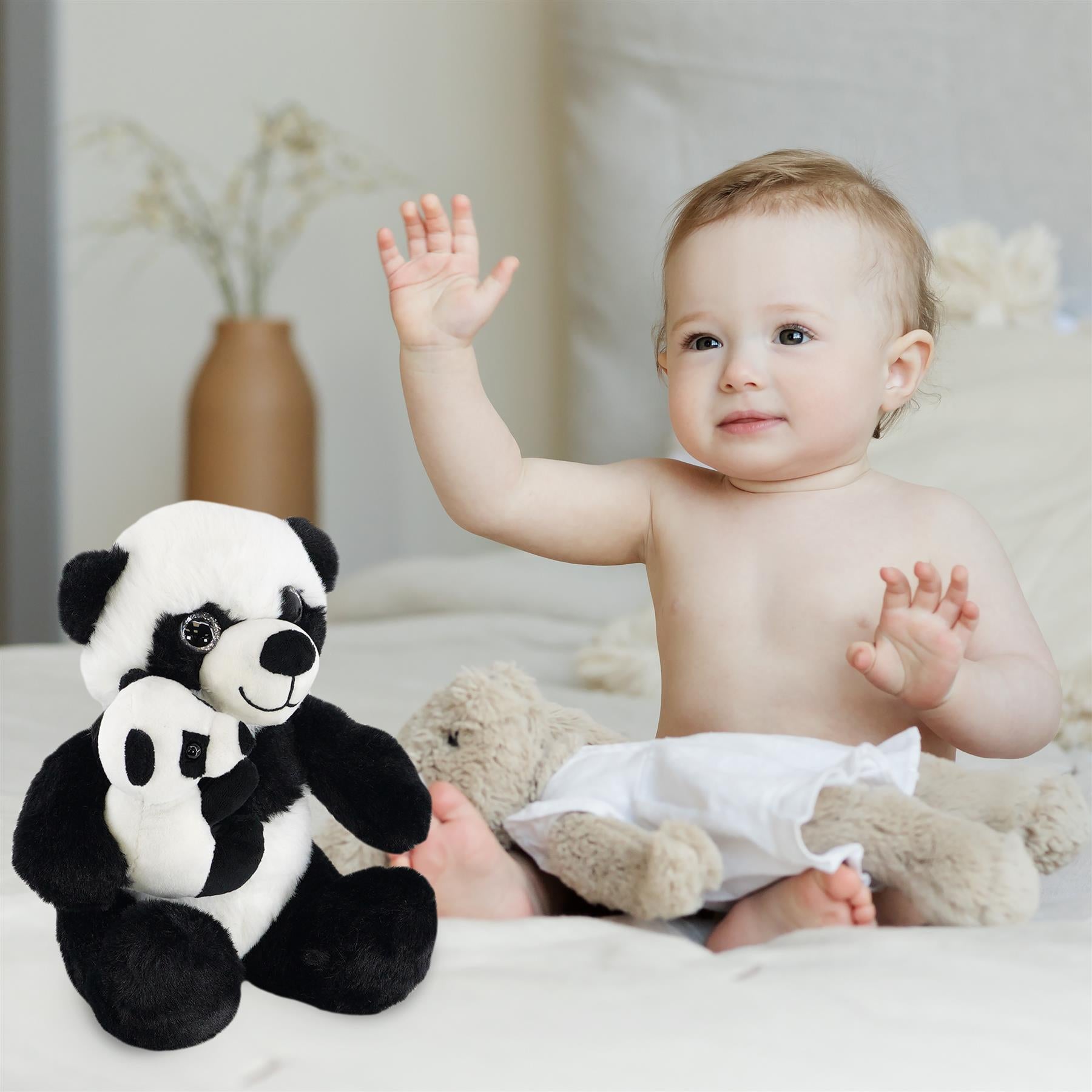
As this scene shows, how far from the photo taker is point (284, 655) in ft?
1.64

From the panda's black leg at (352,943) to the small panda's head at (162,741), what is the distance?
0.08 metres

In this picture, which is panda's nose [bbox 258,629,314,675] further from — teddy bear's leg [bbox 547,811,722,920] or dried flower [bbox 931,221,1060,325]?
dried flower [bbox 931,221,1060,325]

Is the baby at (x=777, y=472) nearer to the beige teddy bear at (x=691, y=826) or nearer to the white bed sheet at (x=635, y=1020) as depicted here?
the beige teddy bear at (x=691, y=826)

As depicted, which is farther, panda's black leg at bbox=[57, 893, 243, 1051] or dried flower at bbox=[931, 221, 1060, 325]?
dried flower at bbox=[931, 221, 1060, 325]

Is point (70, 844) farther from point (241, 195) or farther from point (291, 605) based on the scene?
point (241, 195)

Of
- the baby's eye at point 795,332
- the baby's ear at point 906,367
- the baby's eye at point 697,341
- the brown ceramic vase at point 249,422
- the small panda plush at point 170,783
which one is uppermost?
the baby's eye at point 795,332

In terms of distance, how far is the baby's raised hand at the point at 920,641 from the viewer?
0.67 meters

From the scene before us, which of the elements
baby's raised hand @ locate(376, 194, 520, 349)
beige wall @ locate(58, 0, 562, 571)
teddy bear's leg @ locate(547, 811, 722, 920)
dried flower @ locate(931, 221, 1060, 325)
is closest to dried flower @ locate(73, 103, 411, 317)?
beige wall @ locate(58, 0, 562, 571)

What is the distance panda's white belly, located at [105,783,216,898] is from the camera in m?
0.49

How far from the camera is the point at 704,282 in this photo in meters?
0.76

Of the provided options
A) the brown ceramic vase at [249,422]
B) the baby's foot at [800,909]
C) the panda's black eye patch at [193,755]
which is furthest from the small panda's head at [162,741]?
the brown ceramic vase at [249,422]

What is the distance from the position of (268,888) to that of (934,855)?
31cm

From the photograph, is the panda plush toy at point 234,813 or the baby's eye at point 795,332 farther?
the baby's eye at point 795,332

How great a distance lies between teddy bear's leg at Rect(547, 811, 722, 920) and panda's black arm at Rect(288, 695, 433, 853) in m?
0.11
